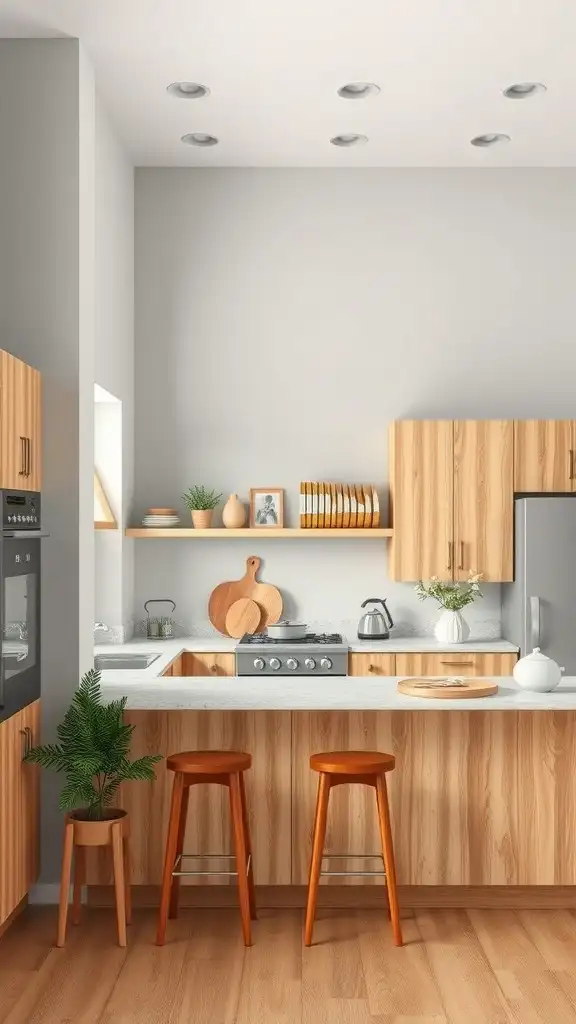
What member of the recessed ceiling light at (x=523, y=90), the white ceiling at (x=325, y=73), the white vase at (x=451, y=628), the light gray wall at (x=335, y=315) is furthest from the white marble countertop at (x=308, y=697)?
the recessed ceiling light at (x=523, y=90)

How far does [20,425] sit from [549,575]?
2.97 metres

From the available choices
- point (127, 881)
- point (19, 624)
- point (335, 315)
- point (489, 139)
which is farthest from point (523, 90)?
point (127, 881)

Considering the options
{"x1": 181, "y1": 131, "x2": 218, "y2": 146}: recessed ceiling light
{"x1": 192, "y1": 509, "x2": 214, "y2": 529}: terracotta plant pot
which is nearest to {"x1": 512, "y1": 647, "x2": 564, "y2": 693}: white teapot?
{"x1": 192, "y1": 509, "x2": 214, "y2": 529}: terracotta plant pot

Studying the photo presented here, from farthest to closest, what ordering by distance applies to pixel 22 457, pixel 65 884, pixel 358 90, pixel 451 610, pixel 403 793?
pixel 451 610 → pixel 358 90 → pixel 403 793 → pixel 22 457 → pixel 65 884

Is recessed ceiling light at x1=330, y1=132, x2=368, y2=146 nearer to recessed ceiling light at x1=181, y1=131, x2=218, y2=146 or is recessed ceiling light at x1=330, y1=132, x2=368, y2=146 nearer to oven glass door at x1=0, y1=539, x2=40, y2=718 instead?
recessed ceiling light at x1=181, y1=131, x2=218, y2=146

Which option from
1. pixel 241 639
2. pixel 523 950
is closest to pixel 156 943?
pixel 523 950

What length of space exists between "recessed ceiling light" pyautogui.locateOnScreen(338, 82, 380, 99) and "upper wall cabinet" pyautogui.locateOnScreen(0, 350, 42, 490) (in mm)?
2032

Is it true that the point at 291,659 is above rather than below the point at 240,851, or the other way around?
above

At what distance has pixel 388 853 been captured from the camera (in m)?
3.79

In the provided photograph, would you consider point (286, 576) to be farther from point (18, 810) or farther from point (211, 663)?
point (18, 810)

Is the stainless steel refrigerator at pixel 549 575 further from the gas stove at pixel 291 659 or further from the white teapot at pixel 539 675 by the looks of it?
the white teapot at pixel 539 675

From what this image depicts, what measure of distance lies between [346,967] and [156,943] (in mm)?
699

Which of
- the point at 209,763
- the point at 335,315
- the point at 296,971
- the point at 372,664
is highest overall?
the point at 335,315

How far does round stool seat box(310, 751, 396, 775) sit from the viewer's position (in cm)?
375
